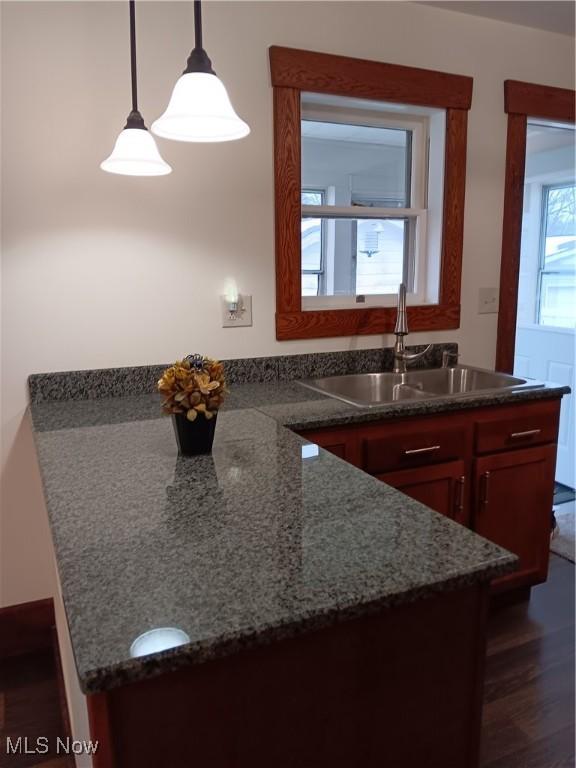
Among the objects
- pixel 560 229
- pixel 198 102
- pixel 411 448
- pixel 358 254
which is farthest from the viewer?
→ pixel 560 229

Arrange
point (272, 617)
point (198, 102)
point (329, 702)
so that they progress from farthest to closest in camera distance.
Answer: point (198, 102), point (329, 702), point (272, 617)

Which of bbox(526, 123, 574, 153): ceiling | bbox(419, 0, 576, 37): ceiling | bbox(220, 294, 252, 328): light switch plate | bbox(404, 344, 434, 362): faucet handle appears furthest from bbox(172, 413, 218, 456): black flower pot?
bbox(526, 123, 574, 153): ceiling

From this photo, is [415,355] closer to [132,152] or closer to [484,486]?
[484,486]

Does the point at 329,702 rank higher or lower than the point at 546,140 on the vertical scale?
lower

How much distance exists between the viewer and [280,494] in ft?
3.67

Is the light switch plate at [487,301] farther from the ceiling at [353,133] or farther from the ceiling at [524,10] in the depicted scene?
the ceiling at [524,10]

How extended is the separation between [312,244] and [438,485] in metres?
1.10

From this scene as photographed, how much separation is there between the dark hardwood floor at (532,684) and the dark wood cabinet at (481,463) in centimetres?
14

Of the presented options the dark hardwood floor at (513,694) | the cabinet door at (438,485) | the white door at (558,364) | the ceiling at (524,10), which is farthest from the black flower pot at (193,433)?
the white door at (558,364)

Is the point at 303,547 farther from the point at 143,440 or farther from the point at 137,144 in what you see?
the point at 137,144

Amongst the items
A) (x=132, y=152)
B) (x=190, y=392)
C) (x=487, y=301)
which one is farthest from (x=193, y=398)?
(x=487, y=301)

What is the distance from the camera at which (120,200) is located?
195cm

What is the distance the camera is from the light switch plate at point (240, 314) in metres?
2.16

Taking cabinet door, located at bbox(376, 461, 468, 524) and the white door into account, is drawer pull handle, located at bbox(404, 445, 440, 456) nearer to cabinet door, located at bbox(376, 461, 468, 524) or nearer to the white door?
cabinet door, located at bbox(376, 461, 468, 524)
